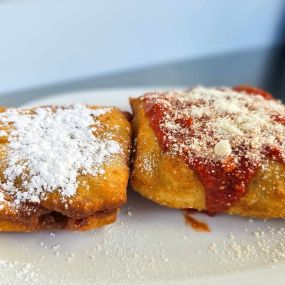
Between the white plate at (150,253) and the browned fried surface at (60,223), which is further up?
the browned fried surface at (60,223)

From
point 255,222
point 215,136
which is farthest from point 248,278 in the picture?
point 215,136

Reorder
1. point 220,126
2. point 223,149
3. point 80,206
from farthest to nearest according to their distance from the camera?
point 220,126 < point 223,149 < point 80,206

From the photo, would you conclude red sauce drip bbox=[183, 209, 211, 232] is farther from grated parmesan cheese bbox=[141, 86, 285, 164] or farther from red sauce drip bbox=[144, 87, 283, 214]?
grated parmesan cheese bbox=[141, 86, 285, 164]

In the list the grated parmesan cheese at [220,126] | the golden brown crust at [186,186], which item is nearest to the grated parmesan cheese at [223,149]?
the grated parmesan cheese at [220,126]

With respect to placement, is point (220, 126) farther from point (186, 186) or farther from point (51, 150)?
point (51, 150)

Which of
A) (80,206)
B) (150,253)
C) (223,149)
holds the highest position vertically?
(223,149)

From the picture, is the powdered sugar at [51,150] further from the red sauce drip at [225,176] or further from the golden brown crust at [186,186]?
the red sauce drip at [225,176]

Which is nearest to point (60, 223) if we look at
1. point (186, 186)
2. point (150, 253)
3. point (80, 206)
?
point (80, 206)
